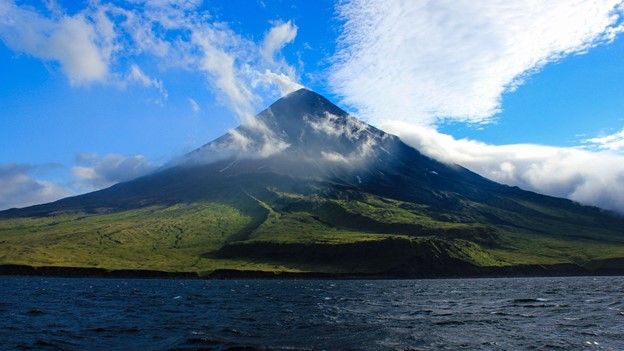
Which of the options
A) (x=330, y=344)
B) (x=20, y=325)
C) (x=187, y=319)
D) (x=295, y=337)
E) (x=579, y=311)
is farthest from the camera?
(x=579, y=311)

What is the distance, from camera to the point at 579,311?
83625 mm

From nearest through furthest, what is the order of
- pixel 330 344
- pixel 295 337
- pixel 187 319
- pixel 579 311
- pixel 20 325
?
pixel 330 344, pixel 295 337, pixel 20 325, pixel 187 319, pixel 579 311

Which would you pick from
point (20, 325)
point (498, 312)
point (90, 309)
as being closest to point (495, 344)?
point (498, 312)

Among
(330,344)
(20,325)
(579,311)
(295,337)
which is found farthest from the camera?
(579,311)

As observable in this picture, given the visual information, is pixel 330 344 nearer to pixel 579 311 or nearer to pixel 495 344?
pixel 495 344

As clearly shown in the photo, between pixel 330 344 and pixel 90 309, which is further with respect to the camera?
pixel 90 309

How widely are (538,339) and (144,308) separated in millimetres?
62073

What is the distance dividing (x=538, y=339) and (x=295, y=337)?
2621 cm

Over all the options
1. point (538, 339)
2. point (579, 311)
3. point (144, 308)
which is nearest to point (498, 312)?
point (579, 311)

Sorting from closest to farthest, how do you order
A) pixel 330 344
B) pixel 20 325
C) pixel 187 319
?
pixel 330 344, pixel 20 325, pixel 187 319

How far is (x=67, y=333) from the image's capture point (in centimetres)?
5703

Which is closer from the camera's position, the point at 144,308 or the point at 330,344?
the point at 330,344

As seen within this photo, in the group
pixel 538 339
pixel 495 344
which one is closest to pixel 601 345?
pixel 538 339

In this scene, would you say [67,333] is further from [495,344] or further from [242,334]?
[495,344]
